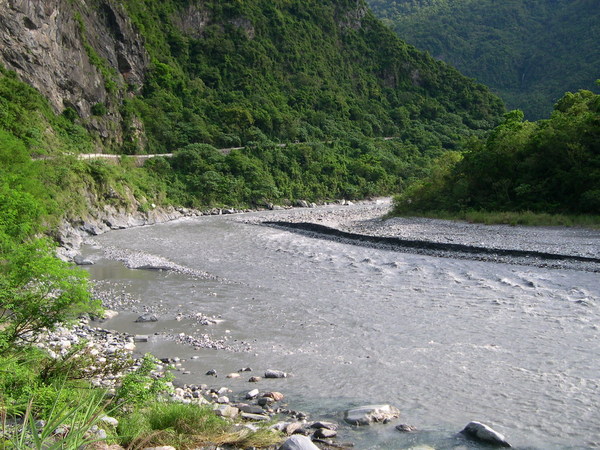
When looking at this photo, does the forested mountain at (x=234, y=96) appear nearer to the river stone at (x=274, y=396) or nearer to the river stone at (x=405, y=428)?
the river stone at (x=274, y=396)

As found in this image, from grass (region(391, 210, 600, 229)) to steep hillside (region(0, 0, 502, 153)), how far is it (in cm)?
3518

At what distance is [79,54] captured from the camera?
49406mm

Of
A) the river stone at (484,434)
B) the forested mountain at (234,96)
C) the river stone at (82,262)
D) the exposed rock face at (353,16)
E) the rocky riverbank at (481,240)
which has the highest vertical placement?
the exposed rock face at (353,16)

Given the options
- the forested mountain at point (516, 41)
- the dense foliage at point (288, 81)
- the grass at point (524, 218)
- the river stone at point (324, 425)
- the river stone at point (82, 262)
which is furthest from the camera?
the forested mountain at point (516, 41)

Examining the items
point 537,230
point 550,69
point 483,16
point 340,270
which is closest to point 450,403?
point 340,270

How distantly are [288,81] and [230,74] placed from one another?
12.5 m

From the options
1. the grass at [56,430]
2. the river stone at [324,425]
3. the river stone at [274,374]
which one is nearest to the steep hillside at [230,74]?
the river stone at [274,374]

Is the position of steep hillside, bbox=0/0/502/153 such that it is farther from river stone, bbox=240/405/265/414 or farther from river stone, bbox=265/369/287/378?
river stone, bbox=240/405/265/414

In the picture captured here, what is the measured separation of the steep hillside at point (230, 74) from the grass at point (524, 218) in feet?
115

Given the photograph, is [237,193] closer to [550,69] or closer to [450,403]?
[450,403]

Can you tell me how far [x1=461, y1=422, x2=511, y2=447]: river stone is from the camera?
6.78 metres

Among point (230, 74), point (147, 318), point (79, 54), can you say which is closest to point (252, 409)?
point (147, 318)

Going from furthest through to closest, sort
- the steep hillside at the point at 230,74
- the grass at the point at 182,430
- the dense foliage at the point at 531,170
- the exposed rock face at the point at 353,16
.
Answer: the exposed rock face at the point at 353,16, the steep hillside at the point at 230,74, the dense foliage at the point at 531,170, the grass at the point at 182,430

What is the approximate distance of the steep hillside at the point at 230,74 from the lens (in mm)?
47281
